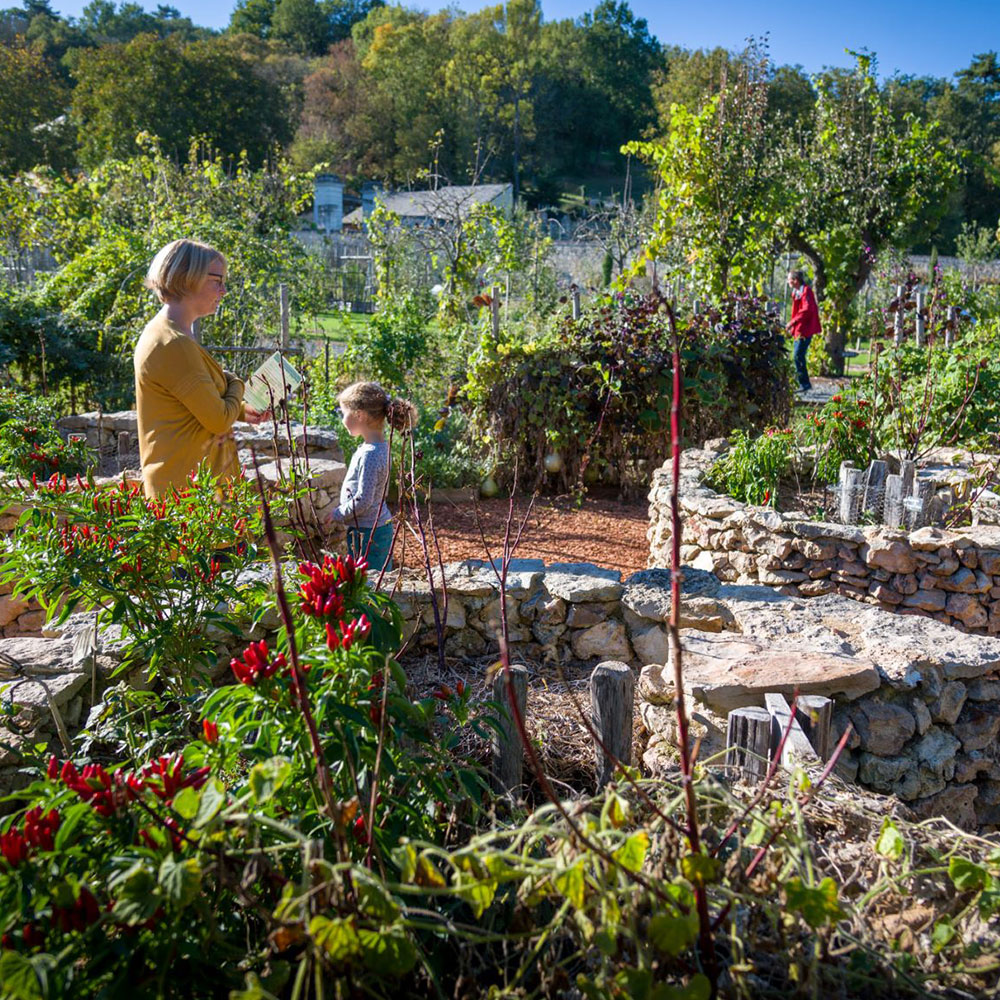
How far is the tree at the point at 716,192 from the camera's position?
10551 millimetres

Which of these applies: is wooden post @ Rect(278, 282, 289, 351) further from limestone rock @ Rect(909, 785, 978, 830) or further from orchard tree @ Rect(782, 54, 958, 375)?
orchard tree @ Rect(782, 54, 958, 375)

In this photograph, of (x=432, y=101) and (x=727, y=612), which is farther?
(x=432, y=101)

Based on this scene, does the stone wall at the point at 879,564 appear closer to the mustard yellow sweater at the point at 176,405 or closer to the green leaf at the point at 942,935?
the mustard yellow sweater at the point at 176,405

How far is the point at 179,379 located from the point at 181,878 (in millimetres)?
2247

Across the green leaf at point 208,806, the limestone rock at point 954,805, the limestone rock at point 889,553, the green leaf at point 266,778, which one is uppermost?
the green leaf at point 266,778

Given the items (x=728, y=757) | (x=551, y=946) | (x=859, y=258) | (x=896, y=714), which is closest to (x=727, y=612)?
(x=896, y=714)

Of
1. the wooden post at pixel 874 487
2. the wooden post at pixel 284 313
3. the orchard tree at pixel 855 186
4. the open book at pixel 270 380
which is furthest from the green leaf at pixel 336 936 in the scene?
the orchard tree at pixel 855 186

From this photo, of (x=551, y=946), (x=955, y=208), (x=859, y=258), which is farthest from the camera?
(x=955, y=208)

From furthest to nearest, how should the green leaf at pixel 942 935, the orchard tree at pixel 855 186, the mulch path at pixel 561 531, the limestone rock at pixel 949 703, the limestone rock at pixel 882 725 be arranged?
1. the orchard tree at pixel 855 186
2. the mulch path at pixel 561 531
3. the limestone rock at pixel 949 703
4. the limestone rock at pixel 882 725
5. the green leaf at pixel 942 935

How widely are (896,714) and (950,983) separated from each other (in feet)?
5.11

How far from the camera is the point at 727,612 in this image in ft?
10.7

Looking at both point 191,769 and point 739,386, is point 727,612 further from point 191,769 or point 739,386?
point 739,386

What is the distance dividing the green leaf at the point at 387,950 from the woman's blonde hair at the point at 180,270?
254 centimetres

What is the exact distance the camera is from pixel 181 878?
3.34 feet
